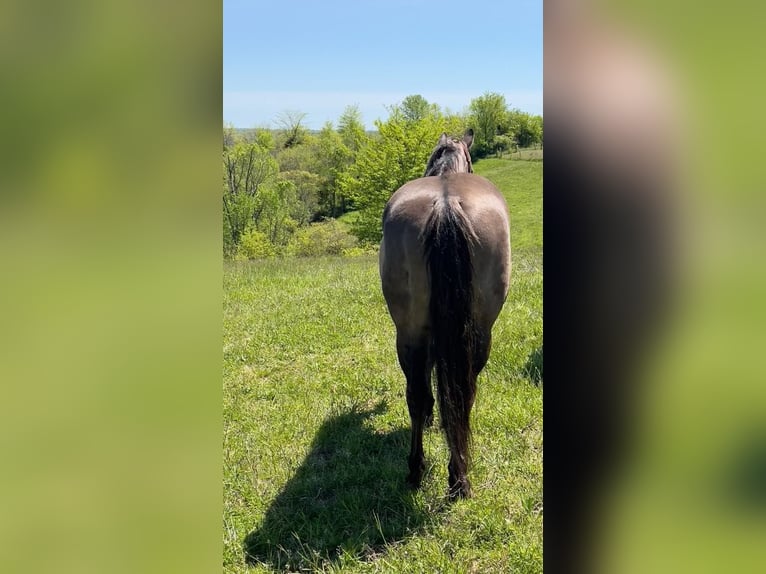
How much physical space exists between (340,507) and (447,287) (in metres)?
1.43

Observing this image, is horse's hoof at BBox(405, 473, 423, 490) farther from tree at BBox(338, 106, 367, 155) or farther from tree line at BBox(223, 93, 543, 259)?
tree at BBox(338, 106, 367, 155)

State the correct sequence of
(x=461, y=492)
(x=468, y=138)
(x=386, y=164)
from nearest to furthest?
(x=461, y=492) < (x=468, y=138) < (x=386, y=164)

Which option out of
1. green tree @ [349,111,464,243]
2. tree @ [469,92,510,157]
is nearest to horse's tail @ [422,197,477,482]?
tree @ [469,92,510,157]

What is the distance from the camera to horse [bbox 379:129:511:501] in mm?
2822

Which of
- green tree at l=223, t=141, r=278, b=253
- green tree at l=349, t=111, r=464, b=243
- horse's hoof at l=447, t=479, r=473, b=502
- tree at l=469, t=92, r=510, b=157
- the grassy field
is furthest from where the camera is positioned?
green tree at l=349, t=111, r=464, b=243

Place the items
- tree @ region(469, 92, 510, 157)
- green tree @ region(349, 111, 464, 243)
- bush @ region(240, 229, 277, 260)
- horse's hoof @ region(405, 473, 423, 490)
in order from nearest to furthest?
1. horse's hoof @ region(405, 473, 423, 490)
2. bush @ region(240, 229, 277, 260)
3. tree @ region(469, 92, 510, 157)
4. green tree @ region(349, 111, 464, 243)

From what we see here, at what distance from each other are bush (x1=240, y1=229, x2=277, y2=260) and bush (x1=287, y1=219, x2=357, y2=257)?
4.89 feet

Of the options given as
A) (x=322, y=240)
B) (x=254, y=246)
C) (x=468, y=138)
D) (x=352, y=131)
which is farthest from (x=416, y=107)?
(x=468, y=138)

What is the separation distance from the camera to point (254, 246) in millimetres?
28016

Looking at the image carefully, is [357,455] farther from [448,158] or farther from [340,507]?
[448,158]

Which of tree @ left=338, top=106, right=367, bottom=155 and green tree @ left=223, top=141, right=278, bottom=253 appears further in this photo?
tree @ left=338, top=106, right=367, bottom=155

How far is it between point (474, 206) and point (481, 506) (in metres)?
1.69

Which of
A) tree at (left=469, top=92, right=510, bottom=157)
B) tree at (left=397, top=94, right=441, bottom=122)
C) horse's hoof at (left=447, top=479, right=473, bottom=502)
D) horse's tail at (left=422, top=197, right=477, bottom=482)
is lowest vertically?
horse's hoof at (left=447, top=479, right=473, bottom=502)
